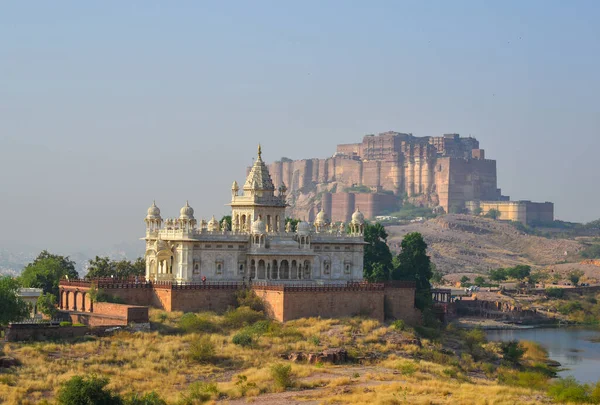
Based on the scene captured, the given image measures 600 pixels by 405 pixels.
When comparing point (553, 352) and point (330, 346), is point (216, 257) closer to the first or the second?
point (330, 346)

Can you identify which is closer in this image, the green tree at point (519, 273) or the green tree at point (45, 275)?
the green tree at point (45, 275)

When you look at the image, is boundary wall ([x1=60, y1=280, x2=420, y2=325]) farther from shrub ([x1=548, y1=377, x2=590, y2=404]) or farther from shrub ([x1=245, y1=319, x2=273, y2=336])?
shrub ([x1=548, y1=377, x2=590, y2=404])

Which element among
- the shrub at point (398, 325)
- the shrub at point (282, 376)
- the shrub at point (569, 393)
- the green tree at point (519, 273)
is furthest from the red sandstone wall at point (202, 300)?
the green tree at point (519, 273)

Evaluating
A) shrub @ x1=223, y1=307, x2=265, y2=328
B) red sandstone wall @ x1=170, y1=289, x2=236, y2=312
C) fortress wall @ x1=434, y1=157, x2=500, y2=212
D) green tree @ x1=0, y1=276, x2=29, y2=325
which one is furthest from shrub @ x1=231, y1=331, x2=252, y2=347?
fortress wall @ x1=434, y1=157, x2=500, y2=212

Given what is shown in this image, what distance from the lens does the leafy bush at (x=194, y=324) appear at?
5766cm

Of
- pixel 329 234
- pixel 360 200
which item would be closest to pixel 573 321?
pixel 329 234

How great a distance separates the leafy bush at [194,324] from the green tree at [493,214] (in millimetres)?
131746

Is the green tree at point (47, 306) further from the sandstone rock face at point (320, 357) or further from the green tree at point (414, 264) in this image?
the green tree at point (414, 264)

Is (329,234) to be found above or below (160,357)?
above

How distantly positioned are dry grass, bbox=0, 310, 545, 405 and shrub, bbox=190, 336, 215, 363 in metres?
0.23

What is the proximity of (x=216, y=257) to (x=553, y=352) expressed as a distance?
26.1m

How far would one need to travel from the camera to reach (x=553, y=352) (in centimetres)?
7875

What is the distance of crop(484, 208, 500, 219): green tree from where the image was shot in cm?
18650

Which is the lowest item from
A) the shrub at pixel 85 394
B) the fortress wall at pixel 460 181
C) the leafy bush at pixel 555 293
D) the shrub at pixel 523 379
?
the shrub at pixel 523 379
